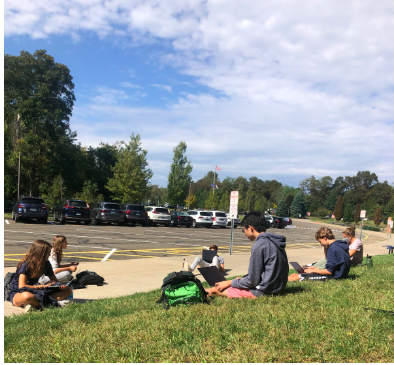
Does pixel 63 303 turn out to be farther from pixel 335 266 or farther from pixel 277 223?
pixel 277 223

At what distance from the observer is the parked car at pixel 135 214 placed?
28.3 m

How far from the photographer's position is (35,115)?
42.5 metres

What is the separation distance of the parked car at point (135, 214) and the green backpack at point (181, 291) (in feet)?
77.7

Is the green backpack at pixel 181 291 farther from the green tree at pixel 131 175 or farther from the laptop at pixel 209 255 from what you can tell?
the green tree at pixel 131 175

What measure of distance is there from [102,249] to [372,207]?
97622 mm

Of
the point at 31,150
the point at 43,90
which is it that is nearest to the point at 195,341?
the point at 31,150

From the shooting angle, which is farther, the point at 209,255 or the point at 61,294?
the point at 209,255

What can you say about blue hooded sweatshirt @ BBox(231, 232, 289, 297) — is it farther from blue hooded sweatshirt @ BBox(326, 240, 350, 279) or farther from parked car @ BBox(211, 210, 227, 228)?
parked car @ BBox(211, 210, 227, 228)

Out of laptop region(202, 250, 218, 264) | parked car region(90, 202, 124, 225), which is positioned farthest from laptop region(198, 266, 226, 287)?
parked car region(90, 202, 124, 225)

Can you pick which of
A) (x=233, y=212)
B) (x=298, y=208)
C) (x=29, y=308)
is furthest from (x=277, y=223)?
(x=298, y=208)

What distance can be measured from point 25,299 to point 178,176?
144 feet

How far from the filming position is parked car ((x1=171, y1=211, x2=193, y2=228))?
3209cm

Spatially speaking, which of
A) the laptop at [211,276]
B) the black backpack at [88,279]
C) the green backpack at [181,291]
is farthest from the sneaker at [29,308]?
the laptop at [211,276]

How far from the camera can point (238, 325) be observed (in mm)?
3727
